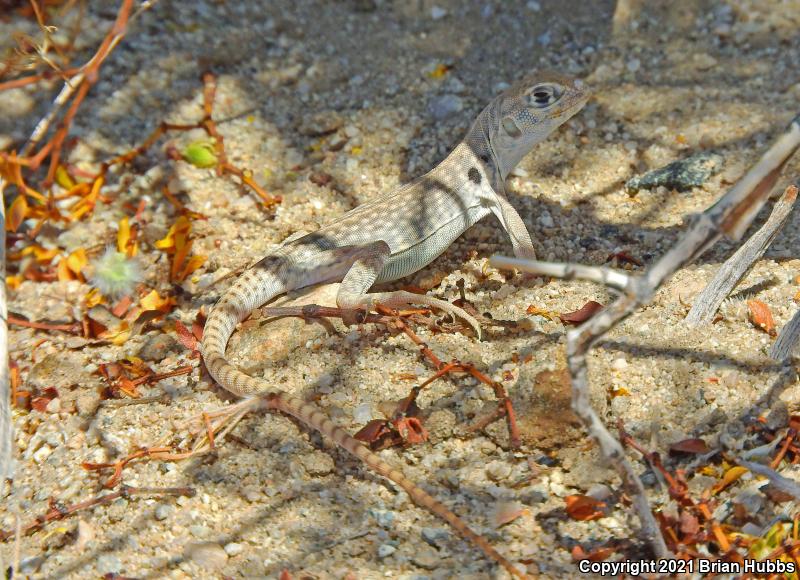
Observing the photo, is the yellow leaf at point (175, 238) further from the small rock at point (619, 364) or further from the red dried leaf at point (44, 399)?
the small rock at point (619, 364)

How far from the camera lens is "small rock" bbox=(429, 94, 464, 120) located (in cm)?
468

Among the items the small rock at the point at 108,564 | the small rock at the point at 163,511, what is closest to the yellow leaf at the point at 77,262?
the small rock at the point at 163,511

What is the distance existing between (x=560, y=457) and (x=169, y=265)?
85.3 inches

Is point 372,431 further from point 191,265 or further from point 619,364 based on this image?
point 191,265

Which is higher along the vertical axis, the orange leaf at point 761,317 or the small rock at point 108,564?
the orange leaf at point 761,317

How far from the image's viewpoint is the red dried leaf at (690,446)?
8.64 ft

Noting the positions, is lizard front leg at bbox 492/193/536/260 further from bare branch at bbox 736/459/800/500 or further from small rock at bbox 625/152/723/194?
bare branch at bbox 736/459/800/500

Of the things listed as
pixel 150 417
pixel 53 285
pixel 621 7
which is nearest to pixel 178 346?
pixel 150 417

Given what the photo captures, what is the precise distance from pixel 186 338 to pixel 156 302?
0.38 metres

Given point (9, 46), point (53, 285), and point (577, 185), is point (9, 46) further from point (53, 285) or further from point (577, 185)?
point (577, 185)

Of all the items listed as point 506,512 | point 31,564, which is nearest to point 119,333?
point 31,564

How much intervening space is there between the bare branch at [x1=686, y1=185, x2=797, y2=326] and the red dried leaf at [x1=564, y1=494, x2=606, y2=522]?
95 cm

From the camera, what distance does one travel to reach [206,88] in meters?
4.78

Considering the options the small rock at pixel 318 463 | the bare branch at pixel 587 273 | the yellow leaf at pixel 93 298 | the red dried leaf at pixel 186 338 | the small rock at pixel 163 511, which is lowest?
the yellow leaf at pixel 93 298
